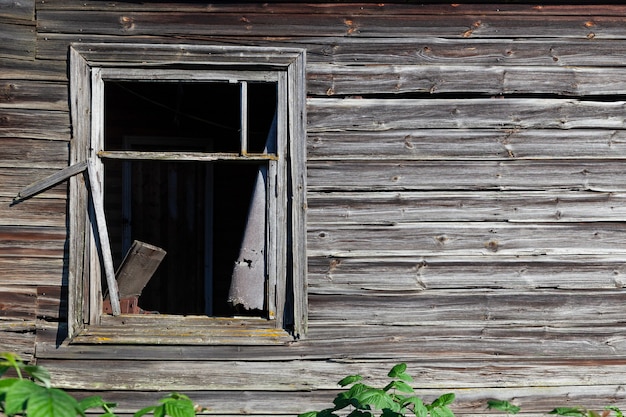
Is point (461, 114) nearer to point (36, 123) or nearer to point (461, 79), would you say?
point (461, 79)

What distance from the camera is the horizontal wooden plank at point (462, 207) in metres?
3.92

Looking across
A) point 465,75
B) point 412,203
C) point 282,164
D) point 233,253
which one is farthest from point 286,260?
point 233,253

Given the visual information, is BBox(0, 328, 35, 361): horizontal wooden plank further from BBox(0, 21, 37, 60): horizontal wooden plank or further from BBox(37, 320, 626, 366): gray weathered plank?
BBox(0, 21, 37, 60): horizontal wooden plank

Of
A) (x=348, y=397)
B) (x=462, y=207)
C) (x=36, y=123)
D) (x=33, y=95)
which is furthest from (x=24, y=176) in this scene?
(x=462, y=207)

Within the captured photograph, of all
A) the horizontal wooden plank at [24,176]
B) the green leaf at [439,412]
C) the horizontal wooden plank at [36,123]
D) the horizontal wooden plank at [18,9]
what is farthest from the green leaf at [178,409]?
the horizontal wooden plank at [18,9]

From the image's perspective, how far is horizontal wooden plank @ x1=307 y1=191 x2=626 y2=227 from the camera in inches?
154

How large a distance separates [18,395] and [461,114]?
2.96 metres

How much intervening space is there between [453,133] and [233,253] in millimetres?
3241

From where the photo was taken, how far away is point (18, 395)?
166 centimetres

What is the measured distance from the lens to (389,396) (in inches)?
112

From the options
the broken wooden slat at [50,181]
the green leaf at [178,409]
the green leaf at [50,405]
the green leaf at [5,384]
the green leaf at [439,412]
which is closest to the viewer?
the green leaf at [50,405]

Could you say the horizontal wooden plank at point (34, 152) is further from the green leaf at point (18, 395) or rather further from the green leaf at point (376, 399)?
the green leaf at point (18, 395)

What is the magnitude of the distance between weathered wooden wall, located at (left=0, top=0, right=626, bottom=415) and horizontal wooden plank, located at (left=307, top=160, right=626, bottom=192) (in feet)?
0.04

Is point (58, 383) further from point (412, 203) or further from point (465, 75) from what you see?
point (465, 75)
